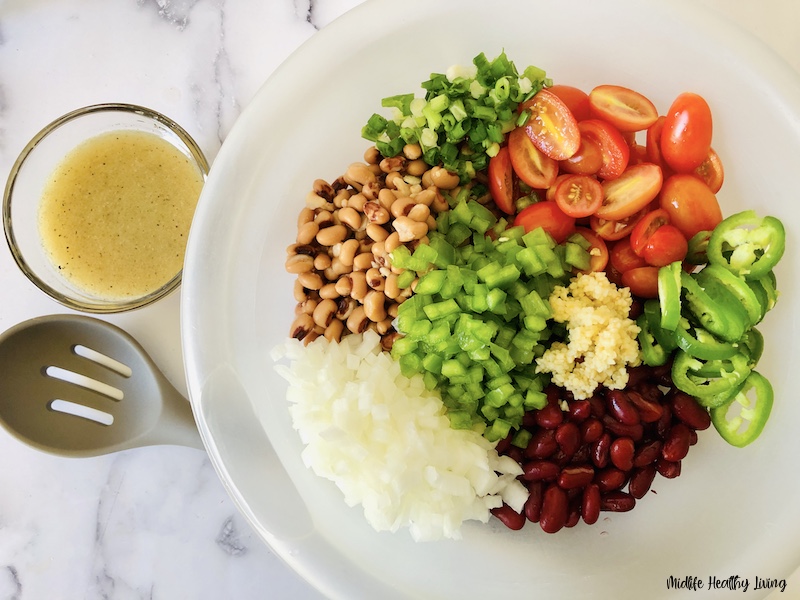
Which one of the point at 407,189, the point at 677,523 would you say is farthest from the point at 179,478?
the point at 677,523

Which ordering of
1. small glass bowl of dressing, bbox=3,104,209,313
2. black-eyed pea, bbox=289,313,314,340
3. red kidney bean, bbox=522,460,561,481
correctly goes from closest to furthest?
1. red kidney bean, bbox=522,460,561,481
2. black-eyed pea, bbox=289,313,314,340
3. small glass bowl of dressing, bbox=3,104,209,313

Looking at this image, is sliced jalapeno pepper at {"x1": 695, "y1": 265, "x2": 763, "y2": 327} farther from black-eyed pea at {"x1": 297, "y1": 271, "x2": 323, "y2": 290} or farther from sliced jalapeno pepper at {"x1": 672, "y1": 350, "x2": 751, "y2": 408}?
black-eyed pea at {"x1": 297, "y1": 271, "x2": 323, "y2": 290}

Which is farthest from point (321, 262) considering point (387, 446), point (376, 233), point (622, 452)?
point (622, 452)

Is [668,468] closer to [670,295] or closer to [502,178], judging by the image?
[670,295]

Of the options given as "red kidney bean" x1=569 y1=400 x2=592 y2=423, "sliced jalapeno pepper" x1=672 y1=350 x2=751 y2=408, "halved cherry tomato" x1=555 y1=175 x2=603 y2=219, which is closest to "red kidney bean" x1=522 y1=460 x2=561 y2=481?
"red kidney bean" x1=569 y1=400 x2=592 y2=423

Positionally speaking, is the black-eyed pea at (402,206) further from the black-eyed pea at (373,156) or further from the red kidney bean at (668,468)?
the red kidney bean at (668,468)

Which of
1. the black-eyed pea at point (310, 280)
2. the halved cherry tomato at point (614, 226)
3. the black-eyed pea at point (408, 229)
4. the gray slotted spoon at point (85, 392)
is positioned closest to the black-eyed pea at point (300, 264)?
the black-eyed pea at point (310, 280)
